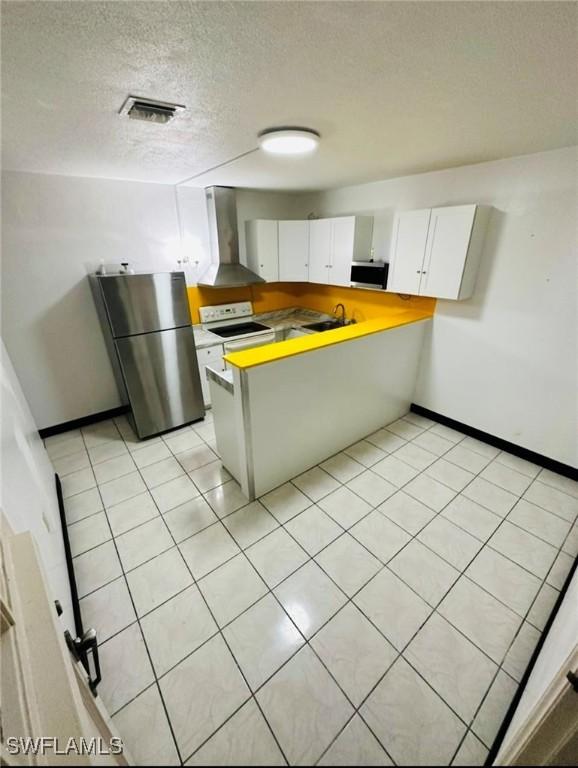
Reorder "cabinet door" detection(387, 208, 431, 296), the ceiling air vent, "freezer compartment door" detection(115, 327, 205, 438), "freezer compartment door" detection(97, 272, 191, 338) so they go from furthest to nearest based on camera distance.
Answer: "freezer compartment door" detection(115, 327, 205, 438) < "cabinet door" detection(387, 208, 431, 296) < "freezer compartment door" detection(97, 272, 191, 338) < the ceiling air vent

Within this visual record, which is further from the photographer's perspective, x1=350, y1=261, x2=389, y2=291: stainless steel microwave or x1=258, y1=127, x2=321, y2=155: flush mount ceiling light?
x1=350, y1=261, x2=389, y2=291: stainless steel microwave

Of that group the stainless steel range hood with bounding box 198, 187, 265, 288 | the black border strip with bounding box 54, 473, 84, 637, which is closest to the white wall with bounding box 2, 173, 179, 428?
the stainless steel range hood with bounding box 198, 187, 265, 288

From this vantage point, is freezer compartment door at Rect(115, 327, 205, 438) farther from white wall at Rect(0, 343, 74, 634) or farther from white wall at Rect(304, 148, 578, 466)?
white wall at Rect(304, 148, 578, 466)

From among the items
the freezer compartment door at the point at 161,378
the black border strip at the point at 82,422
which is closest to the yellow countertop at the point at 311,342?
the freezer compartment door at the point at 161,378

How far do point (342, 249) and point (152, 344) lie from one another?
2.23m

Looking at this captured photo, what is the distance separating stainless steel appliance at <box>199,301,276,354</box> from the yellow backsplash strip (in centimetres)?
9

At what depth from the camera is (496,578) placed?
5.63 feet

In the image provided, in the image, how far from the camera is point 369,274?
315cm

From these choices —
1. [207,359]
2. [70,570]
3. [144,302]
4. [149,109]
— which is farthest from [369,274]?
[70,570]

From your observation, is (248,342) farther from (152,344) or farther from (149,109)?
(149,109)

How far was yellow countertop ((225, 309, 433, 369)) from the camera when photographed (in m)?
2.01

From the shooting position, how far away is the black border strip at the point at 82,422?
3004 mm

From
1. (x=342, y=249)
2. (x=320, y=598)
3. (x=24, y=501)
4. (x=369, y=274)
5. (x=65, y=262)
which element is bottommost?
(x=320, y=598)

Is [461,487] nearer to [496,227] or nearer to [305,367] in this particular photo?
[305,367]
